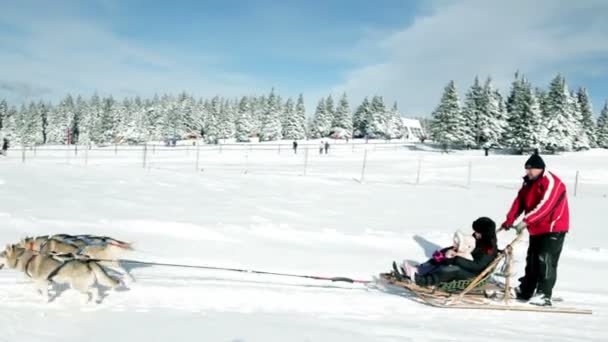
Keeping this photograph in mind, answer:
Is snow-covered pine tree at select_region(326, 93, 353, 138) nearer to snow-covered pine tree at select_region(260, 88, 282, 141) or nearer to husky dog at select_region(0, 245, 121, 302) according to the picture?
snow-covered pine tree at select_region(260, 88, 282, 141)

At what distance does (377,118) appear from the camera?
278 ft

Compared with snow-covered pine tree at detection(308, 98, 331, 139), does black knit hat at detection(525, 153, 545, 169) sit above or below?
below

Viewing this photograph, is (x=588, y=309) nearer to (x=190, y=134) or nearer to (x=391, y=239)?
(x=391, y=239)

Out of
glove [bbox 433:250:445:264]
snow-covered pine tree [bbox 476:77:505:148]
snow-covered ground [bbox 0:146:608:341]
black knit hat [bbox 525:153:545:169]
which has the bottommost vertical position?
snow-covered ground [bbox 0:146:608:341]

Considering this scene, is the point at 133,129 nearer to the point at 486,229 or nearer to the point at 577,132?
the point at 577,132

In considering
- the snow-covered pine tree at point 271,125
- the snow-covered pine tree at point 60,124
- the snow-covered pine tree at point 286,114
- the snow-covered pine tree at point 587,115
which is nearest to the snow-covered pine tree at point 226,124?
the snow-covered pine tree at point 271,125

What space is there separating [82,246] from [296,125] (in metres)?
81.9

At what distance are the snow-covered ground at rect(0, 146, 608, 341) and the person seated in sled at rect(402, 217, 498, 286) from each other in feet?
1.51

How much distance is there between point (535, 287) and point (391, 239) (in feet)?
15.4

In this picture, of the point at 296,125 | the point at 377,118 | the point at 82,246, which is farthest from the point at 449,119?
the point at 82,246

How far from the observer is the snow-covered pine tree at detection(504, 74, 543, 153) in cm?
5366

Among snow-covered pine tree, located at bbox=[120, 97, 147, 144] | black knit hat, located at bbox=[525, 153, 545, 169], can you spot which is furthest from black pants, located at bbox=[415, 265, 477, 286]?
snow-covered pine tree, located at bbox=[120, 97, 147, 144]

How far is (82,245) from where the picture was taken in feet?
19.2

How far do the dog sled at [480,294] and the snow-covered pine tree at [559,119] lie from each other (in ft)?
177
